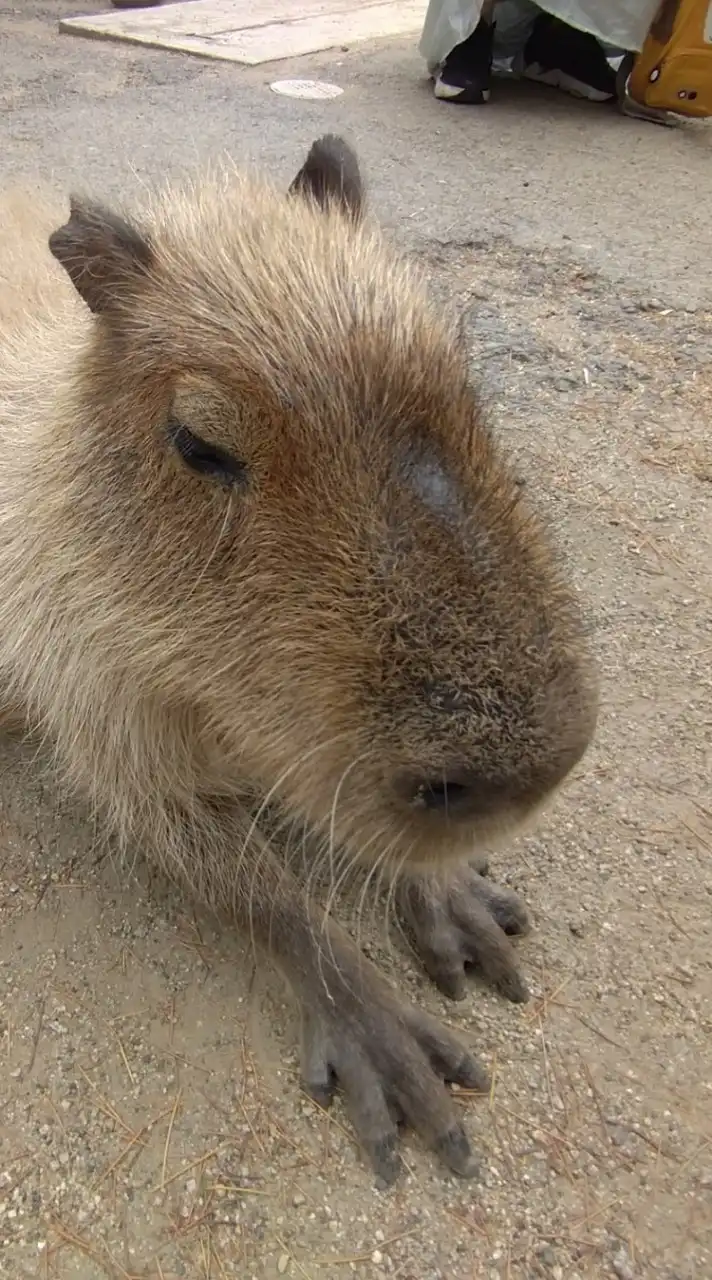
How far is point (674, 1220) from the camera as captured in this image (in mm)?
1674

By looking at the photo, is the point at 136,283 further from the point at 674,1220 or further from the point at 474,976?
the point at 674,1220

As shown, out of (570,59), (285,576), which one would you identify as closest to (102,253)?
(285,576)

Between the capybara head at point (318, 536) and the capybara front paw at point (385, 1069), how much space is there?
0.50 meters

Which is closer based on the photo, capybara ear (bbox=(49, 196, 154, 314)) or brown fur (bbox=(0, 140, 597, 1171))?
brown fur (bbox=(0, 140, 597, 1171))

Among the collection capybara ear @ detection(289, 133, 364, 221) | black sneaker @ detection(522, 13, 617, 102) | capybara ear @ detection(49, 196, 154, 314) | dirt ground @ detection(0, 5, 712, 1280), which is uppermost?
black sneaker @ detection(522, 13, 617, 102)

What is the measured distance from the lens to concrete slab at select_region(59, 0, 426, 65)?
786 centimetres

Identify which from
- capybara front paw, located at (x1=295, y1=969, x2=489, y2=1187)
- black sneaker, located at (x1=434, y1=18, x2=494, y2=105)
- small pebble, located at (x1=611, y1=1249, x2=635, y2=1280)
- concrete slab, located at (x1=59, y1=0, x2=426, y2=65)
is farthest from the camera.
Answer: concrete slab, located at (x1=59, y1=0, x2=426, y2=65)

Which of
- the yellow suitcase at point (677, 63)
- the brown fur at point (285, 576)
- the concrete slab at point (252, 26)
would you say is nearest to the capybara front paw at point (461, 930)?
the brown fur at point (285, 576)

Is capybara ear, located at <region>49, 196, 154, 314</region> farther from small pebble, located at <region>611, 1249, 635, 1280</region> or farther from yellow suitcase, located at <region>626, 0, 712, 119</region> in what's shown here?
yellow suitcase, located at <region>626, 0, 712, 119</region>

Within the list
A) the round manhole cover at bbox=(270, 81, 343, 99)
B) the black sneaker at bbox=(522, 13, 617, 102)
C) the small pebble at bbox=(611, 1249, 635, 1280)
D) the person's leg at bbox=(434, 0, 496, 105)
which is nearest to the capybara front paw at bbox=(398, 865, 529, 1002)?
the small pebble at bbox=(611, 1249, 635, 1280)

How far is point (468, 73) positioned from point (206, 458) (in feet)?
22.0

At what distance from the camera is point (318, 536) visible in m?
1.42

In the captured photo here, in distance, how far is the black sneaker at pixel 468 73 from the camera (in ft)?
22.8

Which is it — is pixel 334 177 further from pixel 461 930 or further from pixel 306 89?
pixel 306 89
